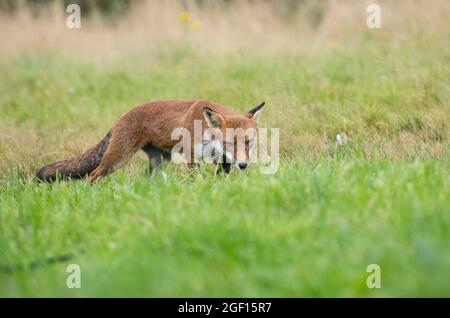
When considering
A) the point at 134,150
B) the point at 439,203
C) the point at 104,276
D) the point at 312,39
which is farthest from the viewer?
the point at 312,39

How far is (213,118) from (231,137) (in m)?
0.28

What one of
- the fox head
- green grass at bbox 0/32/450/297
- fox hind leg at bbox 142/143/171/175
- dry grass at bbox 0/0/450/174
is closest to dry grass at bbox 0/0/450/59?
dry grass at bbox 0/0/450/174

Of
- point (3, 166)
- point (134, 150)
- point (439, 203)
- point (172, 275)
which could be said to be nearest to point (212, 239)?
point (172, 275)

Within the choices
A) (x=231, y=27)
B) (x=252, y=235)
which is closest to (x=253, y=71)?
(x=231, y=27)

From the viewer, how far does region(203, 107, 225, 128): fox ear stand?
6.95 metres

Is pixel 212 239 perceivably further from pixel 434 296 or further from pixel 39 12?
pixel 39 12

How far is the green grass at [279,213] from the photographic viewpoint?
4.07m

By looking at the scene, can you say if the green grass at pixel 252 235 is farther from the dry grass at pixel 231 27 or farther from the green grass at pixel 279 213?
the dry grass at pixel 231 27

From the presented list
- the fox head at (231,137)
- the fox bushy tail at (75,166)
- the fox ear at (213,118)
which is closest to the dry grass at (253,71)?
the fox head at (231,137)

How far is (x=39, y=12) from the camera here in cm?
1734

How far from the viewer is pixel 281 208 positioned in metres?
5.10

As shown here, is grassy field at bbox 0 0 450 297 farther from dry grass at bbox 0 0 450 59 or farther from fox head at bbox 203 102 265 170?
dry grass at bbox 0 0 450 59

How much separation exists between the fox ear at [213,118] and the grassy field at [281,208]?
1.90ft
